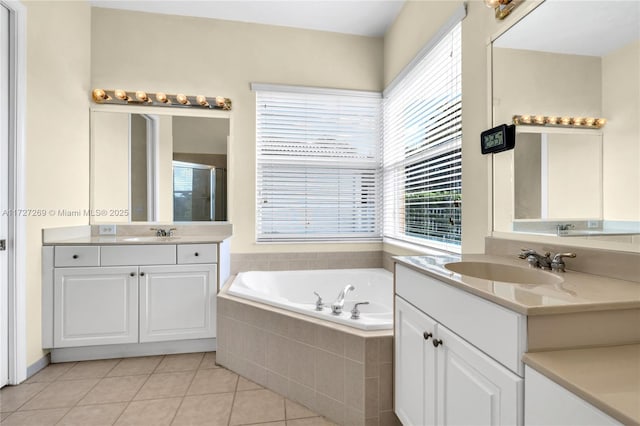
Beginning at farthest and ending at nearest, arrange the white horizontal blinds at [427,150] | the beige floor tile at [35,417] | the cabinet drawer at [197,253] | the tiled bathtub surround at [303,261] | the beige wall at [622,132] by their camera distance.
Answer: the tiled bathtub surround at [303,261] < the cabinet drawer at [197,253] < the white horizontal blinds at [427,150] < the beige floor tile at [35,417] < the beige wall at [622,132]

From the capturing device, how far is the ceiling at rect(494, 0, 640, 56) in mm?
1091

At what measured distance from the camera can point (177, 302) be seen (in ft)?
7.91

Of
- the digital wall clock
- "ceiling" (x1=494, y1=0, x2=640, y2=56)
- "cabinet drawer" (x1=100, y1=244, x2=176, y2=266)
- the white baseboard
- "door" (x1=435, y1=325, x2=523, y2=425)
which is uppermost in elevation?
"ceiling" (x1=494, y1=0, x2=640, y2=56)

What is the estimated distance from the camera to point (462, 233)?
200cm

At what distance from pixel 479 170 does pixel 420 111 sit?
85 centimetres

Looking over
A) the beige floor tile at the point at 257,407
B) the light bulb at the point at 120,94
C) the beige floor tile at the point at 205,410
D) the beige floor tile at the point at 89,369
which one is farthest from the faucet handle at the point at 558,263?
the light bulb at the point at 120,94

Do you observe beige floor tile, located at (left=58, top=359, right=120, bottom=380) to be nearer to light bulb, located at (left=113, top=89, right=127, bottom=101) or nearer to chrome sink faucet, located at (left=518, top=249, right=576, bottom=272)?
light bulb, located at (left=113, top=89, right=127, bottom=101)

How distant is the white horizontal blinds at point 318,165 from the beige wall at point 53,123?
4.77 feet

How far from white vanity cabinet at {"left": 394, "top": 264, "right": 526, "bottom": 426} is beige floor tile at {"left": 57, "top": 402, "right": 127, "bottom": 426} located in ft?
4.85

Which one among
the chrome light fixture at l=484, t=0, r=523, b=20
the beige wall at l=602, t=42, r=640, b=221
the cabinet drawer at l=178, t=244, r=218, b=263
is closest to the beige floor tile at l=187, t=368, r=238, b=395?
the cabinet drawer at l=178, t=244, r=218, b=263

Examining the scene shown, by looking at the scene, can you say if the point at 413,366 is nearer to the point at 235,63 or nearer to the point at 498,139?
the point at 498,139

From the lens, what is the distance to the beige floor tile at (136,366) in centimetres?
217

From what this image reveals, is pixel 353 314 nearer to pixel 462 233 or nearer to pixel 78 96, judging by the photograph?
pixel 462 233

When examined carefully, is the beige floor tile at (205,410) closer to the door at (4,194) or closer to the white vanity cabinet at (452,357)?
the white vanity cabinet at (452,357)
